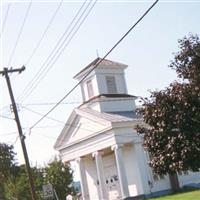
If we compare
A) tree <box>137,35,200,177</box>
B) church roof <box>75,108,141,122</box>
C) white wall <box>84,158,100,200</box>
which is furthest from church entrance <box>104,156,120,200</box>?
tree <box>137,35,200,177</box>

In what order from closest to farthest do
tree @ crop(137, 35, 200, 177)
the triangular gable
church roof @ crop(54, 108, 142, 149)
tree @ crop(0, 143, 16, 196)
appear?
tree @ crop(137, 35, 200, 177), church roof @ crop(54, 108, 142, 149), the triangular gable, tree @ crop(0, 143, 16, 196)

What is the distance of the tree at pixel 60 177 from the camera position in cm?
4641

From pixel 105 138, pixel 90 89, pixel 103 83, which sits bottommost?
pixel 105 138

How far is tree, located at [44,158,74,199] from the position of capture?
46406 millimetres

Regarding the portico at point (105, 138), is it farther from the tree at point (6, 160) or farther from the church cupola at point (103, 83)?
the tree at point (6, 160)

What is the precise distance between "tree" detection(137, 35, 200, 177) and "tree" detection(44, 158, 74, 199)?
2810cm

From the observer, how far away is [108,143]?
39.1 metres

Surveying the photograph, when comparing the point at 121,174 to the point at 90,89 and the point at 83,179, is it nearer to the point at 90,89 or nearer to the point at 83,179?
the point at 83,179

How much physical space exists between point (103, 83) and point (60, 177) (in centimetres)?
940

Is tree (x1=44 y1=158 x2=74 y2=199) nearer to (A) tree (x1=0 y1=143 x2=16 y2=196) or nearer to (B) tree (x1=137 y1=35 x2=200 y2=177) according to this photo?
(A) tree (x1=0 y1=143 x2=16 y2=196)

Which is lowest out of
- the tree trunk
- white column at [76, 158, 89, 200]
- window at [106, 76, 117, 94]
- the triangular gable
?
the tree trunk

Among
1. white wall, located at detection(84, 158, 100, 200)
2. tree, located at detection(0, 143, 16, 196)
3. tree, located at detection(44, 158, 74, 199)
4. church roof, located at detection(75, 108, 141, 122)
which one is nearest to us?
church roof, located at detection(75, 108, 141, 122)

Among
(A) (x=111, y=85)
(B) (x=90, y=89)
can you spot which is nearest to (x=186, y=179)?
(A) (x=111, y=85)

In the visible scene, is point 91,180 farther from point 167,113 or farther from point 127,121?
point 167,113
